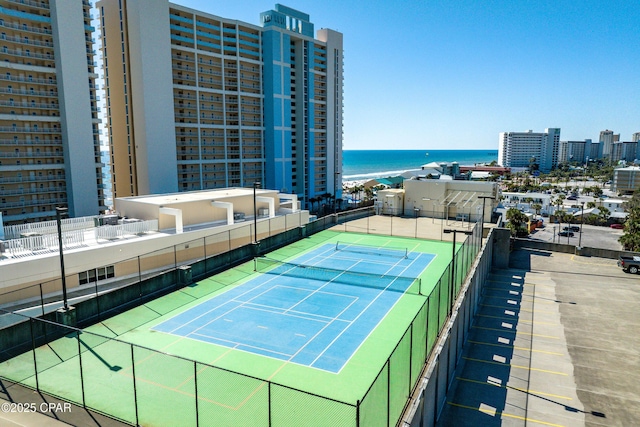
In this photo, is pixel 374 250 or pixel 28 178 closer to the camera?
pixel 374 250

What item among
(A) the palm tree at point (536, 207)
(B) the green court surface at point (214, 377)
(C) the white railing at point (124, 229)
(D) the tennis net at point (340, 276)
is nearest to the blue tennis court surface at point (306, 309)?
(D) the tennis net at point (340, 276)

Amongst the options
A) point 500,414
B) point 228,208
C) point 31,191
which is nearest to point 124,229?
point 228,208

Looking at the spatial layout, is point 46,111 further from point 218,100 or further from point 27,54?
point 218,100

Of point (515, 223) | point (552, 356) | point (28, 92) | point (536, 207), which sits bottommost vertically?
point (536, 207)

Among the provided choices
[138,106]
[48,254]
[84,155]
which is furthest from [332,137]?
[48,254]

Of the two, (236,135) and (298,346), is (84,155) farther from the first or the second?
(298,346)

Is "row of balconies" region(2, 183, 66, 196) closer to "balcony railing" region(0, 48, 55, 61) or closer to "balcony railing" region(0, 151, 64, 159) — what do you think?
"balcony railing" region(0, 151, 64, 159)

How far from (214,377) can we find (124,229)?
21553 mm

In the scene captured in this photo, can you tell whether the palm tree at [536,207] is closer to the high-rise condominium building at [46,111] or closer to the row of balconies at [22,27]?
the high-rise condominium building at [46,111]

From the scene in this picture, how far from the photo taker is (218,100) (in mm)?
65875

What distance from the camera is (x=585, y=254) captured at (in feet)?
123

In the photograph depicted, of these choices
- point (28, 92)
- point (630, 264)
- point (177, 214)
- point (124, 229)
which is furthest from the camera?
point (28, 92)

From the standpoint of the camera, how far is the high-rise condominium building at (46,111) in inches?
1698

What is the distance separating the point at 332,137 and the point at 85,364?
75.2 meters
